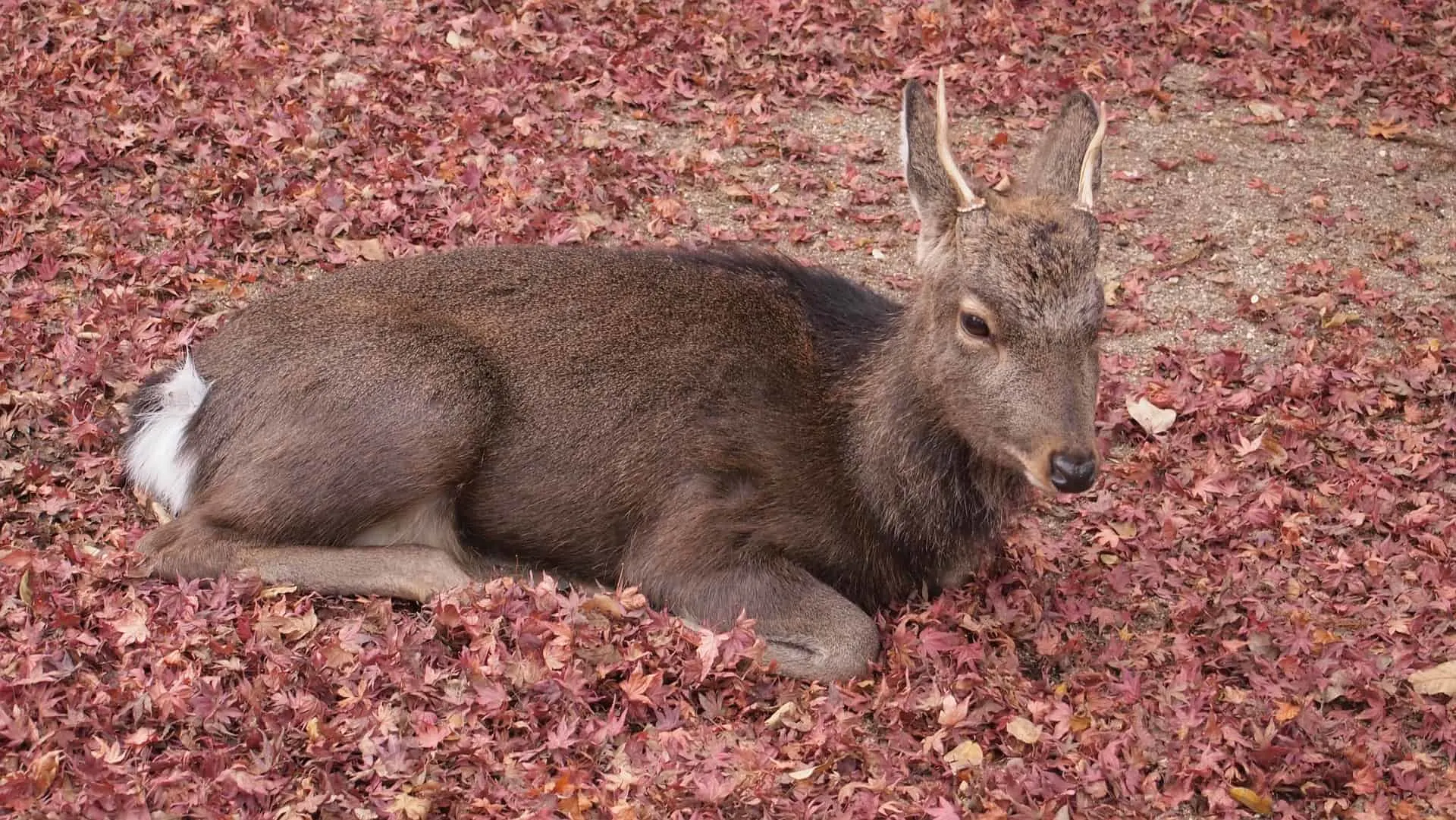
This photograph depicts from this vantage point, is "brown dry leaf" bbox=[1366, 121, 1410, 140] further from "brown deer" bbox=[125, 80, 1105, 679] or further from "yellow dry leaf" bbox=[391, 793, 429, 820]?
"yellow dry leaf" bbox=[391, 793, 429, 820]

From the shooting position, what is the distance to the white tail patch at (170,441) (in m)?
6.04

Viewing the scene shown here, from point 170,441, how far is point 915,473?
2.97 meters

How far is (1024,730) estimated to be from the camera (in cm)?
548

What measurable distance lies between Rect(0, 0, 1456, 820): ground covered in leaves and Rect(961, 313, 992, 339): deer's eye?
1232 mm

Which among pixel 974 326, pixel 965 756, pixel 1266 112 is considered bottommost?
pixel 965 756

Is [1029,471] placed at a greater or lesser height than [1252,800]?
greater

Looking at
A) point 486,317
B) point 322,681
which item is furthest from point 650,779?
point 486,317

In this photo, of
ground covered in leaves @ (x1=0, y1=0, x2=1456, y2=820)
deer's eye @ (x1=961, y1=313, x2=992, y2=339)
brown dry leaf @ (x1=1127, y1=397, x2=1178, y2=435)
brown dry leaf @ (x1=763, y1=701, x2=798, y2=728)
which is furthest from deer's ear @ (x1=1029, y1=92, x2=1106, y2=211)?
brown dry leaf @ (x1=763, y1=701, x2=798, y2=728)

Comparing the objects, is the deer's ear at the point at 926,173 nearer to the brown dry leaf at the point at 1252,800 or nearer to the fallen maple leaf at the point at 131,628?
the brown dry leaf at the point at 1252,800

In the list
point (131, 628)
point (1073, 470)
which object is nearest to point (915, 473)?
point (1073, 470)

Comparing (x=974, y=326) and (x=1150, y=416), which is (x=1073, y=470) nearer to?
(x=974, y=326)

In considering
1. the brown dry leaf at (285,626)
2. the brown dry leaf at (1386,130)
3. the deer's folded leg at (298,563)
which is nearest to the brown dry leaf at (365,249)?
the deer's folded leg at (298,563)

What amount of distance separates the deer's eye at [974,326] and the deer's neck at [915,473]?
0.39 meters

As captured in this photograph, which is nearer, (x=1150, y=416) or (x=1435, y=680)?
(x=1435, y=680)
